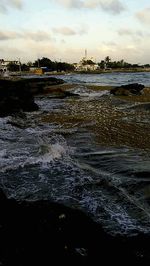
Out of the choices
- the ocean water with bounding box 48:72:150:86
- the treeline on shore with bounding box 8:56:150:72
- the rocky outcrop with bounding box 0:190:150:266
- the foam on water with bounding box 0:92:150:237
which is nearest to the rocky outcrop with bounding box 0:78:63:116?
the foam on water with bounding box 0:92:150:237

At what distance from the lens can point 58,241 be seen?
12.6 ft

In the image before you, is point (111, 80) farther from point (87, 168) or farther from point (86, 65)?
point (86, 65)

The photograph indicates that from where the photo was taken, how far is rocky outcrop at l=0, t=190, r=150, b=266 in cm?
360


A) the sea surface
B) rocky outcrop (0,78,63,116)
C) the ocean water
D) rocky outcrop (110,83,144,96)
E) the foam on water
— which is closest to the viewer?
the foam on water

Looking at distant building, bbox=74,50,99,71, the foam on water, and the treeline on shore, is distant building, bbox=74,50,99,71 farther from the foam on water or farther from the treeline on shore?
the foam on water

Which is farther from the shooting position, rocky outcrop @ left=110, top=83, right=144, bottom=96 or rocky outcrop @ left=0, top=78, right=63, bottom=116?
rocky outcrop @ left=110, top=83, right=144, bottom=96

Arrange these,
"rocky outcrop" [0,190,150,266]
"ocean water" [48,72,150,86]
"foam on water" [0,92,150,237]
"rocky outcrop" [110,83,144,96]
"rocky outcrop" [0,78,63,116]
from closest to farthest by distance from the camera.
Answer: "rocky outcrop" [0,190,150,266] < "foam on water" [0,92,150,237] < "rocky outcrop" [0,78,63,116] < "rocky outcrop" [110,83,144,96] < "ocean water" [48,72,150,86]

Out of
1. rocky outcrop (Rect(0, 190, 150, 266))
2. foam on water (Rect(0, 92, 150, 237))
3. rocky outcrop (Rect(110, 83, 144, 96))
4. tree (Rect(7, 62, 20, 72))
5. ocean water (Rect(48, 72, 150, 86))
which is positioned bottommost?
ocean water (Rect(48, 72, 150, 86))

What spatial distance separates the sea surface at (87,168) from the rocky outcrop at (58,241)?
50cm

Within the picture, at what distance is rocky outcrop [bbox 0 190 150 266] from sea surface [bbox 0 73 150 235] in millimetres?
497

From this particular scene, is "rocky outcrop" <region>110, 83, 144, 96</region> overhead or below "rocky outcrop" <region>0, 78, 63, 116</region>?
below

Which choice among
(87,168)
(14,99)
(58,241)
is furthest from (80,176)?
(14,99)

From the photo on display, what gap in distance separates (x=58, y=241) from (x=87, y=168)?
3869 millimetres

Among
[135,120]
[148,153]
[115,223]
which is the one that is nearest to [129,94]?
[135,120]
